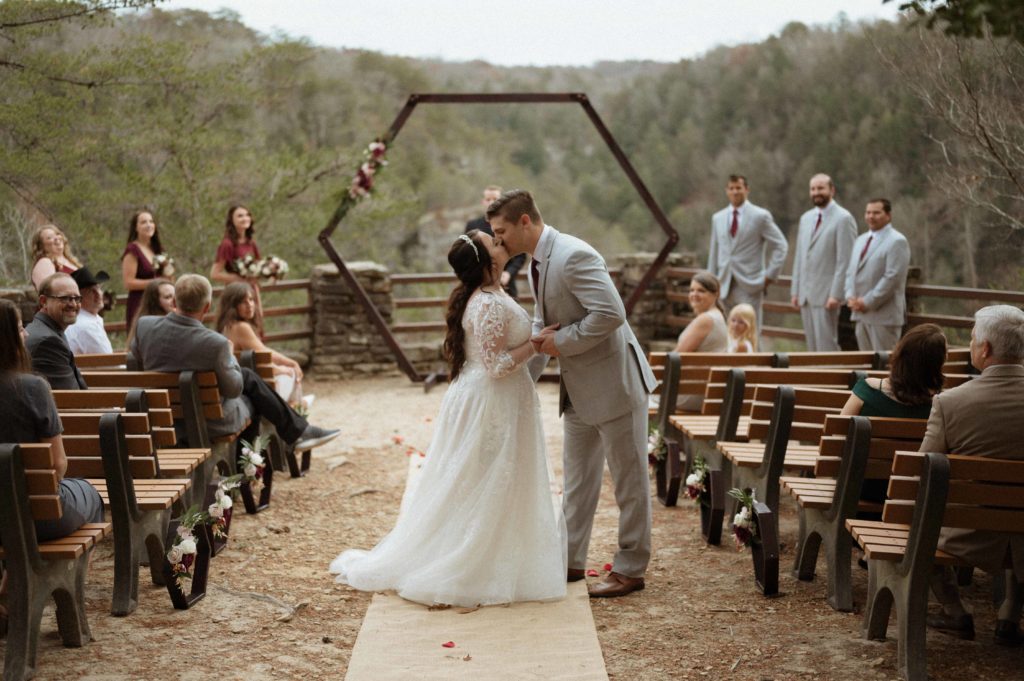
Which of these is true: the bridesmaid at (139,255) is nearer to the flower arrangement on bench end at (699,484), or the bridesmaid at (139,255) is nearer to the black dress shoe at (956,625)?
the flower arrangement on bench end at (699,484)

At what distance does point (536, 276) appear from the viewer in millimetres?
4961

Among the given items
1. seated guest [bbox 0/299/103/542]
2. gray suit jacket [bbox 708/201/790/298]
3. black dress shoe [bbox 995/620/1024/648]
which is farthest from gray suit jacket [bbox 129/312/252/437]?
gray suit jacket [bbox 708/201/790/298]

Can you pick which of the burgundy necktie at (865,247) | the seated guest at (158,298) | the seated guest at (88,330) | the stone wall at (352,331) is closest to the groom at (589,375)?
the seated guest at (158,298)

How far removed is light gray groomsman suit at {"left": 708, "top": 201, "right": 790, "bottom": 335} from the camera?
34.0 feet

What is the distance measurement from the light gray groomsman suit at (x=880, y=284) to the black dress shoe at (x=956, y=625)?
5130 mm

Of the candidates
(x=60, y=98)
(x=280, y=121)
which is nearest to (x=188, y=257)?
(x=60, y=98)

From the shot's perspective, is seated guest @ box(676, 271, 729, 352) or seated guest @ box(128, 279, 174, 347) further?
seated guest @ box(676, 271, 729, 352)

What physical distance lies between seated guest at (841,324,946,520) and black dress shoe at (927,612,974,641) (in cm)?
54

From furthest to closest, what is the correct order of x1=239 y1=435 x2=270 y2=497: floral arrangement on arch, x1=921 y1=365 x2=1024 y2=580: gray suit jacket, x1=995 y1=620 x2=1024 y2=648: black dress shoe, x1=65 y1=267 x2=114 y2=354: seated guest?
x1=65 y1=267 x2=114 y2=354: seated guest
x1=239 y1=435 x2=270 y2=497: floral arrangement on arch
x1=995 y1=620 x2=1024 y2=648: black dress shoe
x1=921 y1=365 x2=1024 y2=580: gray suit jacket

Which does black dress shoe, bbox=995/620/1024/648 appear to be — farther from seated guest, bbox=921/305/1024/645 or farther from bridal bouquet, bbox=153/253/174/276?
bridal bouquet, bbox=153/253/174/276

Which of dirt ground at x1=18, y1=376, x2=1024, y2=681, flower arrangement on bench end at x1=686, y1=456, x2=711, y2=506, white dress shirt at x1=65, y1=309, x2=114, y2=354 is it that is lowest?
dirt ground at x1=18, y1=376, x2=1024, y2=681


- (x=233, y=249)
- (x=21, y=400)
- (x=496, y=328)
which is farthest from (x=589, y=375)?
(x=233, y=249)

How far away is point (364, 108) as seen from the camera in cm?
3017

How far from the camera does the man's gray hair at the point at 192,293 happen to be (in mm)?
5797
